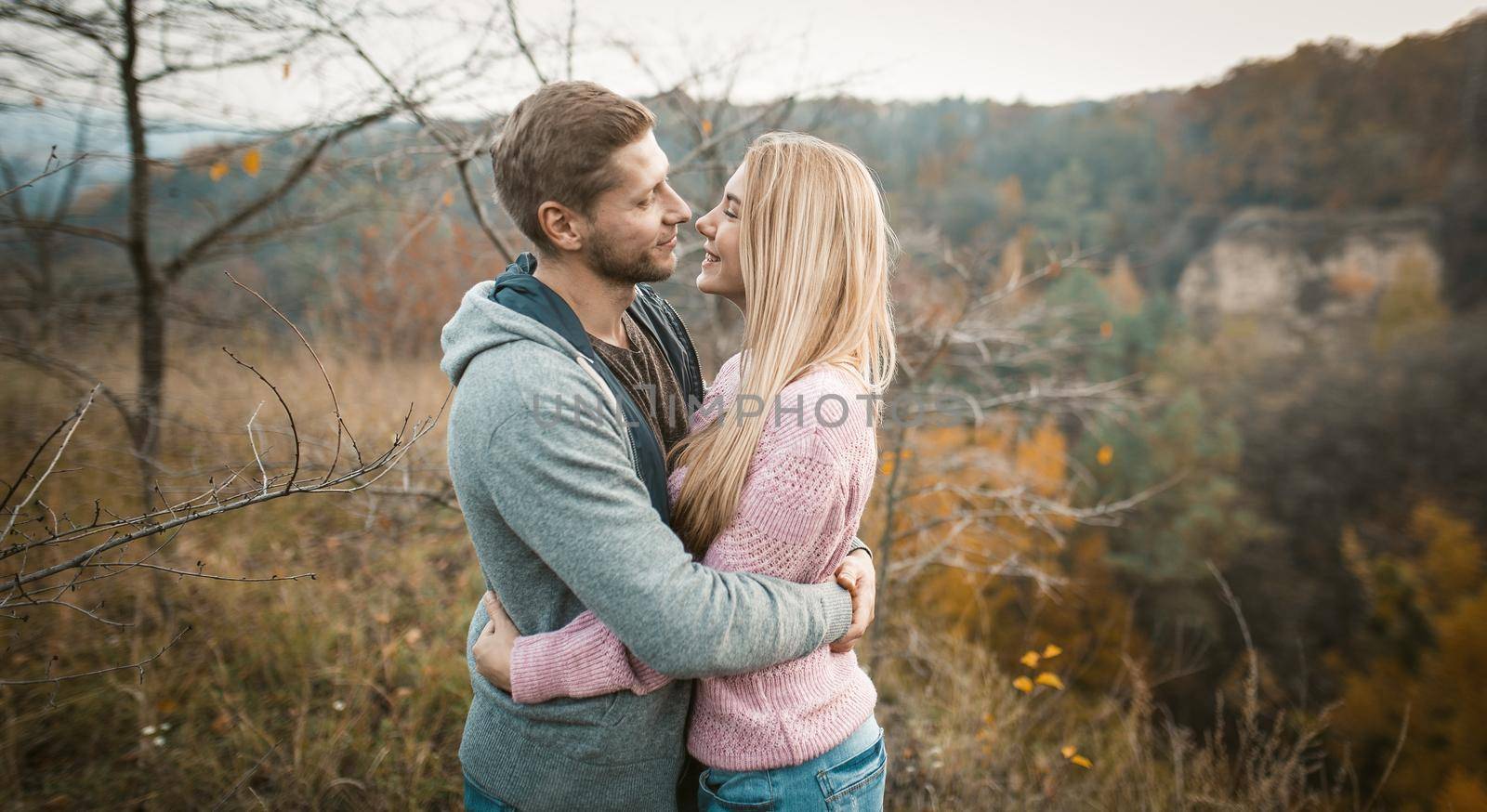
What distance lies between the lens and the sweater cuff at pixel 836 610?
137 cm

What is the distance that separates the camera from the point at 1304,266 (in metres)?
37.0

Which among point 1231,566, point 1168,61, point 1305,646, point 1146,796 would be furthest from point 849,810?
point 1168,61

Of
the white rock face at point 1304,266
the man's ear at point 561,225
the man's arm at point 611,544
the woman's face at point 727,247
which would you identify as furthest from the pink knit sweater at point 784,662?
the white rock face at point 1304,266

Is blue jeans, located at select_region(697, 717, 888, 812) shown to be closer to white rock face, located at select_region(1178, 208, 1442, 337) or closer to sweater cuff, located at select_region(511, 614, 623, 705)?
sweater cuff, located at select_region(511, 614, 623, 705)

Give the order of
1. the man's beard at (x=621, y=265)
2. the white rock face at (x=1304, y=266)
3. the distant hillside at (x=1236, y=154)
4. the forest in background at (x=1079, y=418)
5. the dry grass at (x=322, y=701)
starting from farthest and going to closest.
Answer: the white rock face at (x=1304, y=266), the distant hillside at (x=1236, y=154), the forest in background at (x=1079, y=418), the dry grass at (x=322, y=701), the man's beard at (x=621, y=265)

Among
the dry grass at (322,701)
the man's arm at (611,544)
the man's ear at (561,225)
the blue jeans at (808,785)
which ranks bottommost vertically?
the dry grass at (322,701)

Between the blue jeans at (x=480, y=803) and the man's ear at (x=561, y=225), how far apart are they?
42.1 inches

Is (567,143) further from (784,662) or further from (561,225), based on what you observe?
(784,662)

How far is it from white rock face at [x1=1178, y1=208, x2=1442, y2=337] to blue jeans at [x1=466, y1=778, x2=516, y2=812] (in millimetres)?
40534

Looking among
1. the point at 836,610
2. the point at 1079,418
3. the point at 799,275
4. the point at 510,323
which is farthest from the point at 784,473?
the point at 1079,418

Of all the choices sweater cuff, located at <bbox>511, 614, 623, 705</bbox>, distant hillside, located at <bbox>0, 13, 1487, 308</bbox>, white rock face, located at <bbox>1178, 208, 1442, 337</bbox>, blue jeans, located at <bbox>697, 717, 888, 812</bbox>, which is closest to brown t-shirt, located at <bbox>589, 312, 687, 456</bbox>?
sweater cuff, located at <bbox>511, 614, 623, 705</bbox>

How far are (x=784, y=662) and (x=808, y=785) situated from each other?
229 millimetres

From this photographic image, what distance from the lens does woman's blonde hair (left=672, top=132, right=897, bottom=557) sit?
1.44 meters

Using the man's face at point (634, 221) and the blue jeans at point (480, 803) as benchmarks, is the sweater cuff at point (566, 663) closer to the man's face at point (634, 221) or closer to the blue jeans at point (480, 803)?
the blue jeans at point (480, 803)
